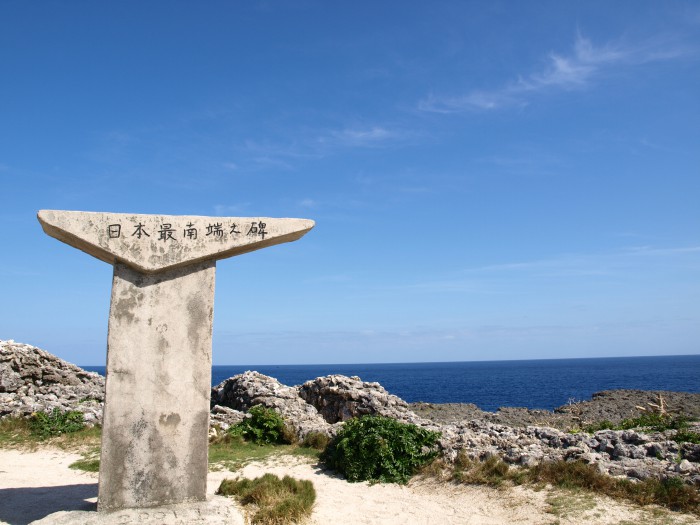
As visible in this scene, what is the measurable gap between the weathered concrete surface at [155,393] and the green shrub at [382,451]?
3.77m

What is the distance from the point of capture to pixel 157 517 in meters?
6.21

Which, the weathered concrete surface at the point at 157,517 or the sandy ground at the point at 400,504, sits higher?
the weathered concrete surface at the point at 157,517

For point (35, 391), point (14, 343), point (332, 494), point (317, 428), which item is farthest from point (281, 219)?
point (14, 343)

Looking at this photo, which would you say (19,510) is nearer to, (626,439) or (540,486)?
(540,486)

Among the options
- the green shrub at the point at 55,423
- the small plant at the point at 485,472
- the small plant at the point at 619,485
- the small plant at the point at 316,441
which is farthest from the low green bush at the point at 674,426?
the green shrub at the point at 55,423

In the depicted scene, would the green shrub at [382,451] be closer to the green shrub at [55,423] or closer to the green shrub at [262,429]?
the green shrub at [262,429]

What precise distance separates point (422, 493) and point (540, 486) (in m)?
1.92

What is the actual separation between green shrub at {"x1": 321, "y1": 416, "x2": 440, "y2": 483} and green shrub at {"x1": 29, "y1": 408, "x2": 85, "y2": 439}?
283 inches

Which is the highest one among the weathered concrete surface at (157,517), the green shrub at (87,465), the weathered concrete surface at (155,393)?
the weathered concrete surface at (155,393)

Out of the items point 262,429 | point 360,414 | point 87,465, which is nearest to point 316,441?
point 262,429

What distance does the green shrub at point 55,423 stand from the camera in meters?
13.1

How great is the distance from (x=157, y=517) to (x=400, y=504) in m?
3.85

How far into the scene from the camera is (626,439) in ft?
34.8

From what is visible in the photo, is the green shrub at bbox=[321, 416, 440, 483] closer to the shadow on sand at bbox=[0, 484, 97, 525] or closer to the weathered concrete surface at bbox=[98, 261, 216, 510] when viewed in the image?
the weathered concrete surface at bbox=[98, 261, 216, 510]
